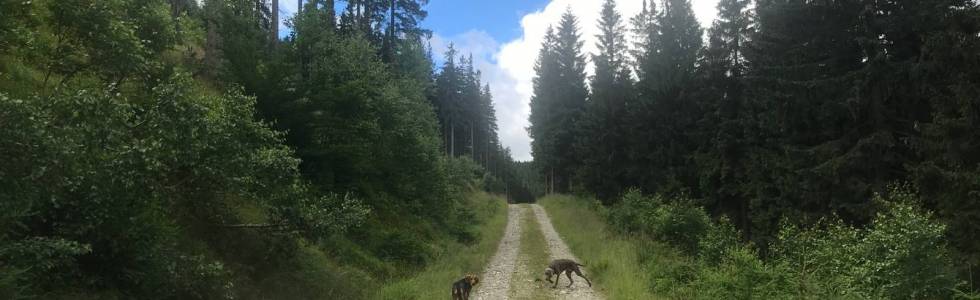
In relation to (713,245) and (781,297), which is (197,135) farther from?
(713,245)

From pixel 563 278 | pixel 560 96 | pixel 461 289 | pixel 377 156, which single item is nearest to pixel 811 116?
pixel 563 278

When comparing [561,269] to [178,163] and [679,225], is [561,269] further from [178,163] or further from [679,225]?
[178,163]

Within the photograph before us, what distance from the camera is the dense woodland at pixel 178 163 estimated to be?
5105 millimetres

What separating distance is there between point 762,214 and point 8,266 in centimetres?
2007

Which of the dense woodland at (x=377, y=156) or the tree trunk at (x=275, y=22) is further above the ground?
the tree trunk at (x=275, y=22)

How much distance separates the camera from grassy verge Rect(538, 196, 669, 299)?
38.4 feet

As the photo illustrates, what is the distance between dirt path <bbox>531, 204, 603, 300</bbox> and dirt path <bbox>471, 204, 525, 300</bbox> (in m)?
1.31

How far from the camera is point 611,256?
50.5 feet

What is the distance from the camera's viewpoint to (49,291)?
5.44m

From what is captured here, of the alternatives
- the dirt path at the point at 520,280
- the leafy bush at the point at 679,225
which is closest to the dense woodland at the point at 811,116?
the leafy bush at the point at 679,225

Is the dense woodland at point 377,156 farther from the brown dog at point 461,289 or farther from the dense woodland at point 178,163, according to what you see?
the brown dog at point 461,289

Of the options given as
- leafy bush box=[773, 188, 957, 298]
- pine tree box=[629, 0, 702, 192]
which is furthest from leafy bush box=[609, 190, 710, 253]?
leafy bush box=[773, 188, 957, 298]

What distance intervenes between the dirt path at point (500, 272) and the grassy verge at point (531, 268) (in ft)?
0.66

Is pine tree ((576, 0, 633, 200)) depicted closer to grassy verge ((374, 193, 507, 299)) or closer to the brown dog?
grassy verge ((374, 193, 507, 299))
